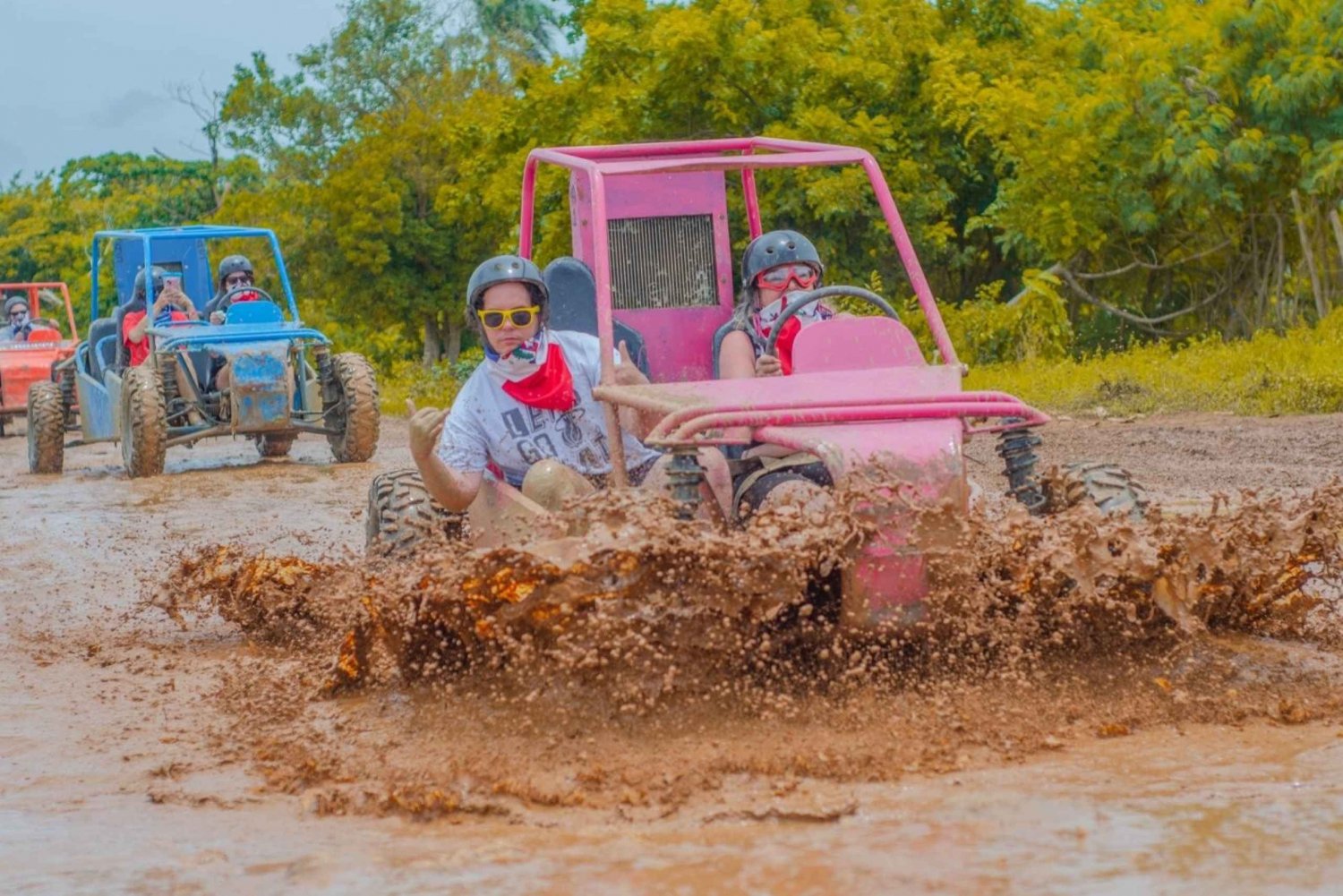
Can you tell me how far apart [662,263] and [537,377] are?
1.26m

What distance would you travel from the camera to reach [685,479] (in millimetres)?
4719

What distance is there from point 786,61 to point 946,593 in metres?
16.2

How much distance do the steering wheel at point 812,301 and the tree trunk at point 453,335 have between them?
28.7 metres

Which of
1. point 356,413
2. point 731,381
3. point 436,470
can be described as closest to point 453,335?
point 356,413

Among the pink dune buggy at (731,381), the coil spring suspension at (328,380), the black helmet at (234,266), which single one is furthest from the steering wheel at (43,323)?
the pink dune buggy at (731,381)

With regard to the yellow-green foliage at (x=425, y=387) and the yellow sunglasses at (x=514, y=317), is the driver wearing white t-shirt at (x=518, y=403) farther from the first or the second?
the yellow-green foliage at (x=425, y=387)

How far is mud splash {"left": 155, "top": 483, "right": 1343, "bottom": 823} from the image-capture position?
4.25 m

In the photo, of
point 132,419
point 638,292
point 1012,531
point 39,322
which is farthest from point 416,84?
point 1012,531

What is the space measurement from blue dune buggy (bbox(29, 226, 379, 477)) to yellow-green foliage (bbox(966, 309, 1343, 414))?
519cm

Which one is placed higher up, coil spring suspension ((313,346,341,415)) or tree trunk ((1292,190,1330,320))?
tree trunk ((1292,190,1330,320))

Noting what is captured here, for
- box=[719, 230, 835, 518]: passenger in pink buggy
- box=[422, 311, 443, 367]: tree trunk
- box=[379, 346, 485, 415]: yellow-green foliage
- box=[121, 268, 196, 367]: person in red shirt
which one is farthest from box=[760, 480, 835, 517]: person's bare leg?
box=[422, 311, 443, 367]: tree trunk

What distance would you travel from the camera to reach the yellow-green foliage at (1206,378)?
13.3 m

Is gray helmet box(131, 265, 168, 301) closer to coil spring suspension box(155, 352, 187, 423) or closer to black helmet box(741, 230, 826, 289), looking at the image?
coil spring suspension box(155, 352, 187, 423)

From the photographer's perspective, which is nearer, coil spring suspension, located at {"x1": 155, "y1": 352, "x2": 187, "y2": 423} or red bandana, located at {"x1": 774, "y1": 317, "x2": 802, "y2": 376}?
red bandana, located at {"x1": 774, "y1": 317, "x2": 802, "y2": 376}
